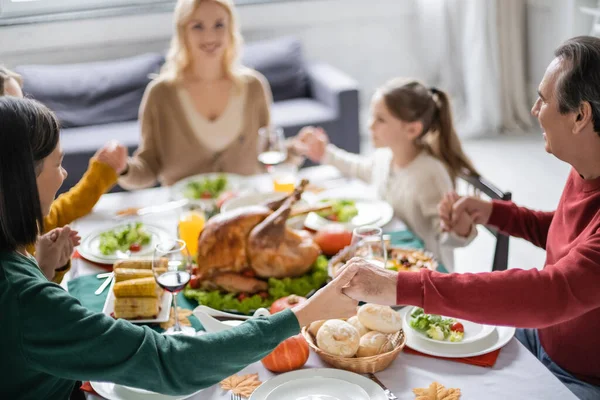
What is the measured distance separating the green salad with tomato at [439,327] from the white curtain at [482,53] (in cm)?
424

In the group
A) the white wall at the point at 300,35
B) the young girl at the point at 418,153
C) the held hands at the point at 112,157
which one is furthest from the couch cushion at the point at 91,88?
the young girl at the point at 418,153

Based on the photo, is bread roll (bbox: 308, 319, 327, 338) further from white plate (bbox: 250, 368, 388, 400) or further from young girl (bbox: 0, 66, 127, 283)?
young girl (bbox: 0, 66, 127, 283)

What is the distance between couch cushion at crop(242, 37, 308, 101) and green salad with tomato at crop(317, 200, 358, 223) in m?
2.80

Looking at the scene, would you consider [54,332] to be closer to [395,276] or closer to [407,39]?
[395,276]

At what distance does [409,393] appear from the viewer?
145 centimetres

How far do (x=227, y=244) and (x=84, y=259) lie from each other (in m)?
0.51

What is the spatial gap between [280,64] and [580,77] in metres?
3.68

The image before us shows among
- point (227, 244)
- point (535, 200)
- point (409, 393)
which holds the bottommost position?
point (535, 200)

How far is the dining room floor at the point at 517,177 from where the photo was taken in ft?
12.4

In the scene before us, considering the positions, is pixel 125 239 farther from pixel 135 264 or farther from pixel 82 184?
pixel 135 264

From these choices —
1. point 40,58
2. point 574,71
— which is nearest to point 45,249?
point 574,71

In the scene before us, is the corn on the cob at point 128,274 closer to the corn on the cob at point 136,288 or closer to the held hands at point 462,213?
the corn on the cob at point 136,288

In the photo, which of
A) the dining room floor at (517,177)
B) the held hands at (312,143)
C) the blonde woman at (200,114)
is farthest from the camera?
the dining room floor at (517,177)

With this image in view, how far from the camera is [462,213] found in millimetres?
2105
